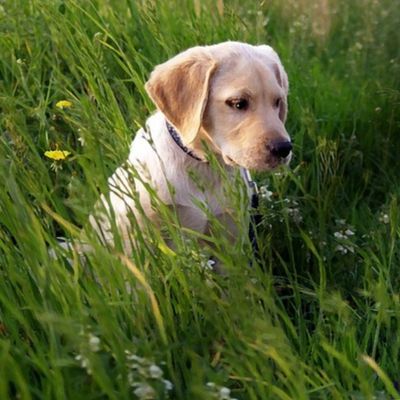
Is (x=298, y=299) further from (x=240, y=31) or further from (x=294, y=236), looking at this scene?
(x=240, y=31)

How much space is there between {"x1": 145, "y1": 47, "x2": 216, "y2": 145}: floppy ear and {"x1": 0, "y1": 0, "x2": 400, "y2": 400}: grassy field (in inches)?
6.4


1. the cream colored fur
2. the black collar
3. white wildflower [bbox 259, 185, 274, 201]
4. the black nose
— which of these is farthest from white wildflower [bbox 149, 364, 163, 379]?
white wildflower [bbox 259, 185, 274, 201]

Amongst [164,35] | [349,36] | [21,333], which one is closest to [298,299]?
[21,333]

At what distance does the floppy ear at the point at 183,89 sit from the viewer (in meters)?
3.15

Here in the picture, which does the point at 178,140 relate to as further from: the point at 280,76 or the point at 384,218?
the point at 384,218

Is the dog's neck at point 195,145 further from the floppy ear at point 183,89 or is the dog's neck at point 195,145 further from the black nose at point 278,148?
the black nose at point 278,148

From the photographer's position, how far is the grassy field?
6.54ft

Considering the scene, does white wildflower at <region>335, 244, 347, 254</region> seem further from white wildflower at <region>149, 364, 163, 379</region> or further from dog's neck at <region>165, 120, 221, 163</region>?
white wildflower at <region>149, 364, 163, 379</region>

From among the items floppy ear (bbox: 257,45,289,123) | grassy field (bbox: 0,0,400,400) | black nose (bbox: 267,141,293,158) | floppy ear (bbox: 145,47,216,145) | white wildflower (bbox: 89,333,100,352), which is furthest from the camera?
floppy ear (bbox: 257,45,289,123)

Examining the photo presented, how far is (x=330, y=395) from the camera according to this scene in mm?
2213

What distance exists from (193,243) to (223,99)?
0.86m

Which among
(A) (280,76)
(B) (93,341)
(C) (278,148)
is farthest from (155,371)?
(A) (280,76)

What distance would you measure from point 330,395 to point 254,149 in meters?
1.10

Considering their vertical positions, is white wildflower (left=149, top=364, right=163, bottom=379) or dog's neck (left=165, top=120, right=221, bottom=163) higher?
white wildflower (left=149, top=364, right=163, bottom=379)
